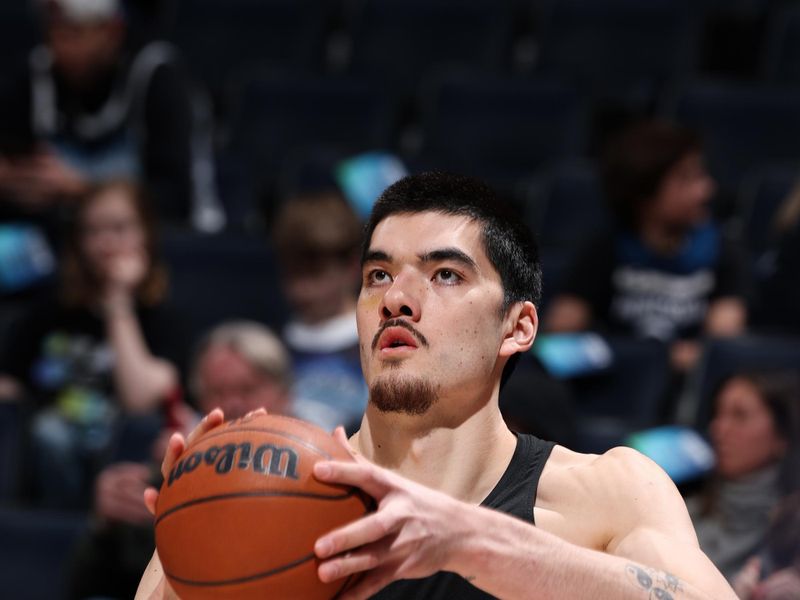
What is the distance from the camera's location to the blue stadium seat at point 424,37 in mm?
7020

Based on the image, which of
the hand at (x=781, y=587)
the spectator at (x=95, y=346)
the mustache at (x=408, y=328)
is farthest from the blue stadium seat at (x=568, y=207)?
the mustache at (x=408, y=328)

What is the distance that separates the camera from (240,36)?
7301 millimetres

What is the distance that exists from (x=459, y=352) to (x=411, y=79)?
460cm

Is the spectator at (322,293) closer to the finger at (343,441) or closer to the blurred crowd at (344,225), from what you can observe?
the blurred crowd at (344,225)

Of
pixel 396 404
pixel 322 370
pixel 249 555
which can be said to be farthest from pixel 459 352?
pixel 322 370

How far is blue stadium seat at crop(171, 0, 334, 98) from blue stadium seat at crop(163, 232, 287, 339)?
1720 mm

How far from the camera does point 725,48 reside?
23.7ft

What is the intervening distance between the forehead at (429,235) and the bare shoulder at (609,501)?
411 mm

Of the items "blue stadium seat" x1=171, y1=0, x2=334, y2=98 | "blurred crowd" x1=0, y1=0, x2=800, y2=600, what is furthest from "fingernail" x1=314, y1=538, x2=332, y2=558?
"blue stadium seat" x1=171, y1=0, x2=334, y2=98

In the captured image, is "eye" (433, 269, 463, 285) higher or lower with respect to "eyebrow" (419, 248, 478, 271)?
lower

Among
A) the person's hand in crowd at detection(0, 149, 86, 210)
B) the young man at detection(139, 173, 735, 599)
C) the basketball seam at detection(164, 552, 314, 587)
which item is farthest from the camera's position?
the person's hand in crowd at detection(0, 149, 86, 210)

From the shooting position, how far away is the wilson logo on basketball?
89.1 inches

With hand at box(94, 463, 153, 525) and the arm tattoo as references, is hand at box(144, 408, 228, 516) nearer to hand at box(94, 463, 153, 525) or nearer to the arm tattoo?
the arm tattoo

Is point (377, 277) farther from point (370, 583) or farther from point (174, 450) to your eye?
point (370, 583)
